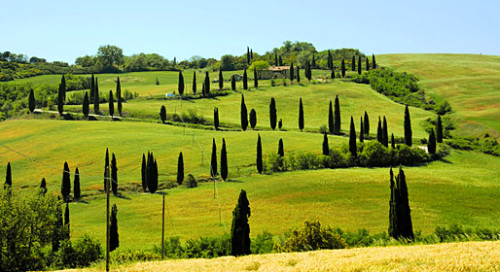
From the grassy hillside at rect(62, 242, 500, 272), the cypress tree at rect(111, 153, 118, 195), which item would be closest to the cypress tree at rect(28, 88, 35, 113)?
the cypress tree at rect(111, 153, 118, 195)

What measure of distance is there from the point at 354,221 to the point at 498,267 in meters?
37.9

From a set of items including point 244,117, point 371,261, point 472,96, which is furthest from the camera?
point 472,96

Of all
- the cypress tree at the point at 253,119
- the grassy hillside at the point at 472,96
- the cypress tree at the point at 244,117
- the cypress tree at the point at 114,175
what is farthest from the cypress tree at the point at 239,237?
the grassy hillside at the point at 472,96

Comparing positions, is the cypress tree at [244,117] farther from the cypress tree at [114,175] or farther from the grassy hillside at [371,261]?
the grassy hillside at [371,261]

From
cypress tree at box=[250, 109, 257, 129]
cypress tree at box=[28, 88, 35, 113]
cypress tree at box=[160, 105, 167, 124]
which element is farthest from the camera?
cypress tree at box=[28, 88, 35, 113]

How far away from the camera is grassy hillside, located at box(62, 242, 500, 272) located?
25075 millimetres

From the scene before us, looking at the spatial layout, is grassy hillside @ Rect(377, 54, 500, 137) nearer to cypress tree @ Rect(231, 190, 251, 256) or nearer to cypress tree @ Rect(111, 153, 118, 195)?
cypress tree @ Rect(111, 153, 118, 195)

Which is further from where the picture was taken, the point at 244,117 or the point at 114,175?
the point at 244,117

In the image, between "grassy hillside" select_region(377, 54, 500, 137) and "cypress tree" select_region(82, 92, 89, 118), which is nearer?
"grassy hillside" select_region(377, 54, 500, 137)

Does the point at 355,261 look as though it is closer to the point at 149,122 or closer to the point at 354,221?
the point at 354,221

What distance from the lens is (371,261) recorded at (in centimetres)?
2638

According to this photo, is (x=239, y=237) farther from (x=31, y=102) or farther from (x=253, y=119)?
(x=31, y=102)

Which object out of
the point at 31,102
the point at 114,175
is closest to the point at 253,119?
the point at 114,175

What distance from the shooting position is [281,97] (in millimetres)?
161375
